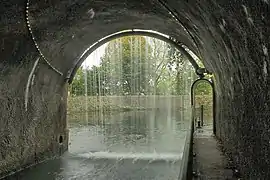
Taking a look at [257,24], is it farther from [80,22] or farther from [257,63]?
[80,22]

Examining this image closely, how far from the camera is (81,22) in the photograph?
29.0 feet

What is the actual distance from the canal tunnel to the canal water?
24.0 inches

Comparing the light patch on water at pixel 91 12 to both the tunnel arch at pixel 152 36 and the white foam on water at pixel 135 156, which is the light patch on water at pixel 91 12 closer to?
the tunnel arch at pixel 152 36

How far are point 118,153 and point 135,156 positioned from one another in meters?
0.74

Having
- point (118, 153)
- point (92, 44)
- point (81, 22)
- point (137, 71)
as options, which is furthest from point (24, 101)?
point (137, 71)

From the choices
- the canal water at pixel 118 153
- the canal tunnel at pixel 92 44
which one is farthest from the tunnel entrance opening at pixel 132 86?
the canal tunnel at pixel 92 44

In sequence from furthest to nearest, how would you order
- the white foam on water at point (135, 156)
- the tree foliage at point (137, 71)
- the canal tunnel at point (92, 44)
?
the tree foliage at point (137, 71) → the white foam on water at point (135, 156) → the canal tunnel at point (92, 44)

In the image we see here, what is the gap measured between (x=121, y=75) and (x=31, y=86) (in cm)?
1528

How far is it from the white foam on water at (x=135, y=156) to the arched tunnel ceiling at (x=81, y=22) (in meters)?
2.53

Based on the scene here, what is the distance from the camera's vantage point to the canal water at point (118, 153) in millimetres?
9531

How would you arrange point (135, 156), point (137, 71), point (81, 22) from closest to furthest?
point (81, 22) < point (135, 156) < point (137, 71)

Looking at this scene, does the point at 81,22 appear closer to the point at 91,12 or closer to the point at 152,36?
the point at 91,12

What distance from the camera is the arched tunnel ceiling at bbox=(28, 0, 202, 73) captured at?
724 cm

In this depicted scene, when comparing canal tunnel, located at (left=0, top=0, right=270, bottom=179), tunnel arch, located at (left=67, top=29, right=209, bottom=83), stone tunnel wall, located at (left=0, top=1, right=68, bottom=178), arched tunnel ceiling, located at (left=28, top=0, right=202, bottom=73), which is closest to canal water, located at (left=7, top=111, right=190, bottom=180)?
stone tunnel wall, located at (left=0, top=1, right=68, bottom=178)
